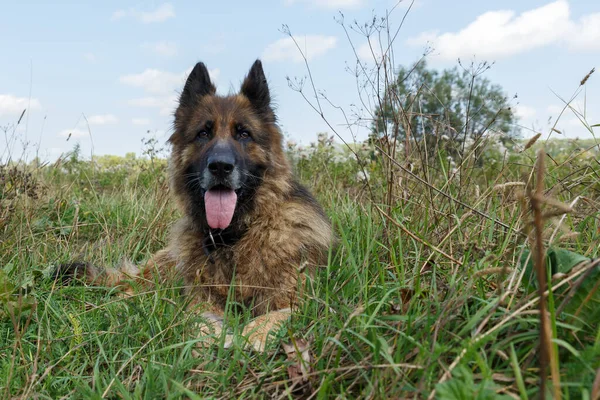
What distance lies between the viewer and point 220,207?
364cm

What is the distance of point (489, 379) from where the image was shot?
4.88 feet

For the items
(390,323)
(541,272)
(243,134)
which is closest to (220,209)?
(243,134)

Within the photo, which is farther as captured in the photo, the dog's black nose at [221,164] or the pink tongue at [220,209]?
the pink tongue at [220,209]

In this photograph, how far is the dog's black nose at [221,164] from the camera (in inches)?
139

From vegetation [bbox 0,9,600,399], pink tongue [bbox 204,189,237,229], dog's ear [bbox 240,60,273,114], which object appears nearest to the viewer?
vegetation [bbox 0,9,600,399]

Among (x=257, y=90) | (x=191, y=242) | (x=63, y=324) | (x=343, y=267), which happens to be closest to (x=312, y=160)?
Answer: (x=257, y=90)

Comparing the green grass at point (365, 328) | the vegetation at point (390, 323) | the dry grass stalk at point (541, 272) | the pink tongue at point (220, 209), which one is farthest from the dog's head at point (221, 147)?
the dry grass stalk at point (541, 272)

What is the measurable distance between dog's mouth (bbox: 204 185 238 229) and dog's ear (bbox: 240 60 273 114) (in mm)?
983

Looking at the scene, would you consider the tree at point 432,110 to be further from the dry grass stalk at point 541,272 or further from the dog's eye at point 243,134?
the dry grass stalk at point 541,272

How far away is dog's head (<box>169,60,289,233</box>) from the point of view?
364cm

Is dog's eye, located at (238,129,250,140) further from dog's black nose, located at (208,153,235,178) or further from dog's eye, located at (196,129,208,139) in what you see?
dog's black nose, located at (208,153,235,178)

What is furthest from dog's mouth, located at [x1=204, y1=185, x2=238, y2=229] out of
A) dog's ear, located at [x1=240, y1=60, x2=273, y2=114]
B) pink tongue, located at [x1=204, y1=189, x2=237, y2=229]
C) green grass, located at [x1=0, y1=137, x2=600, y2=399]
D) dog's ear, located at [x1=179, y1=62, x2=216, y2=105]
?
dog's ear, located at [x1=179, y1=62, x2=216, y2=105]

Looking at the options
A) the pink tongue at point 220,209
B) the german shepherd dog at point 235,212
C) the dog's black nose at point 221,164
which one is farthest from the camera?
the pink tongue at point 220,209

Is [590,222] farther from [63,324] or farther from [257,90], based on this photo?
[63,324]
